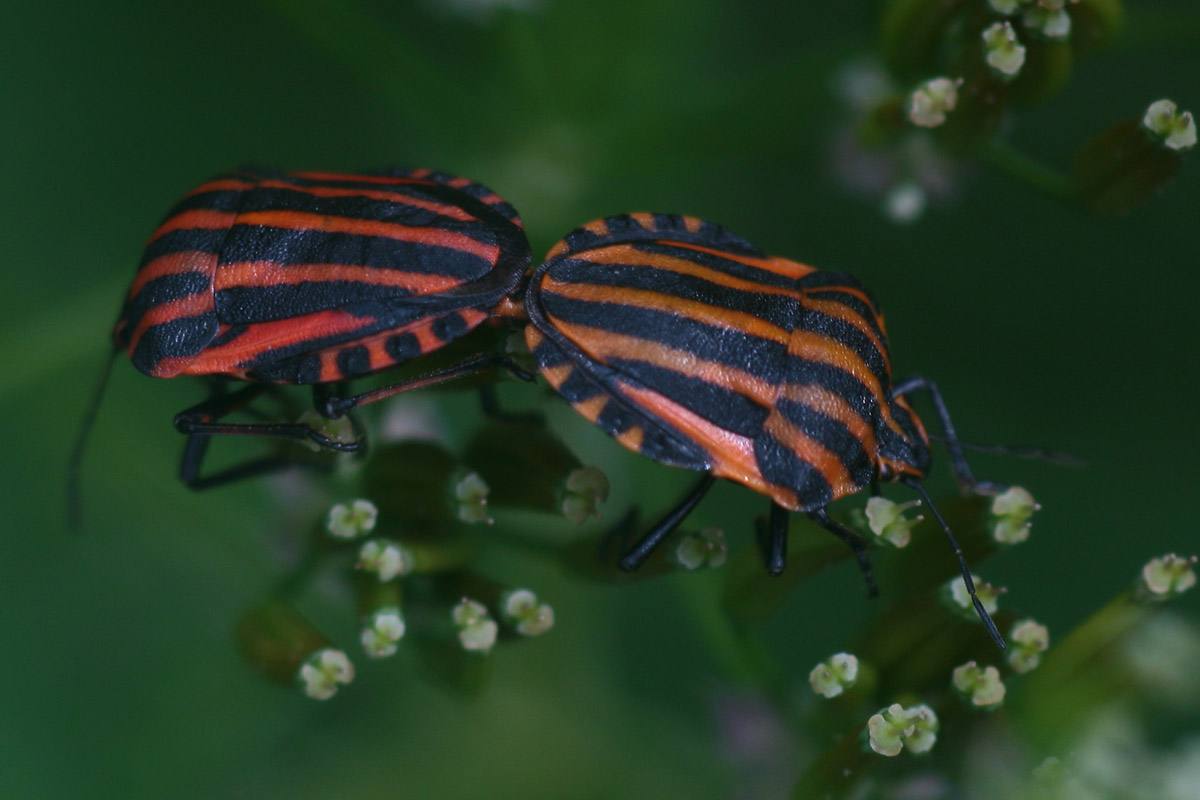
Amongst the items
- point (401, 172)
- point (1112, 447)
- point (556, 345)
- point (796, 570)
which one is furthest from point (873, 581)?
point (1112, 447)

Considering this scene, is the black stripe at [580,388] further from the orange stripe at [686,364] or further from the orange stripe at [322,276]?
the orange stripe at [322,276]

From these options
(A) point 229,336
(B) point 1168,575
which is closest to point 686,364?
(A) point 229,336

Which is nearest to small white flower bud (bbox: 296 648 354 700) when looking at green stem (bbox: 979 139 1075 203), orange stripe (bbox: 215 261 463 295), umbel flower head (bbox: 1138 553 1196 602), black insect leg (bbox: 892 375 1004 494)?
orange stripe (bbox: 215 261 463 295)

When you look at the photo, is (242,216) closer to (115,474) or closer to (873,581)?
(115,474)

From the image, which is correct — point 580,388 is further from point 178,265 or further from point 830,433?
point 178,265

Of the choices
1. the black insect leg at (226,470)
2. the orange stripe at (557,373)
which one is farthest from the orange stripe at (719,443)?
the black insect leg at (226,470)

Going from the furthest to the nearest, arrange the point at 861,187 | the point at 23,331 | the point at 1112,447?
the point at 1112,447 → the point at 861,187 → the point at 23,331
